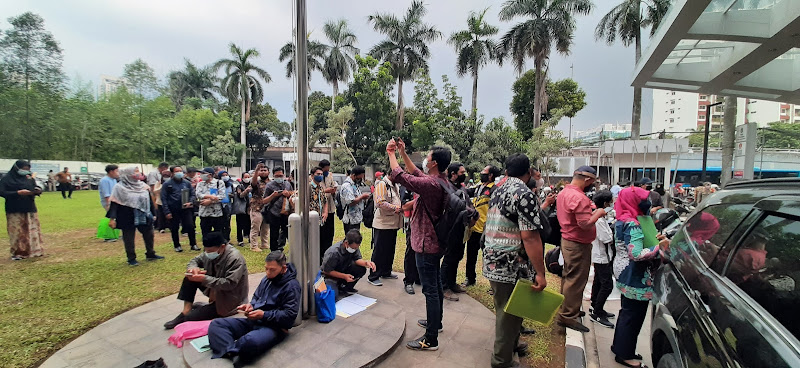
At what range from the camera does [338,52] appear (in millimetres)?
30859

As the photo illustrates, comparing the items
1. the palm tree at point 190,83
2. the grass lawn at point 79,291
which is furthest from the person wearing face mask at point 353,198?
the palm tree at point 190,83

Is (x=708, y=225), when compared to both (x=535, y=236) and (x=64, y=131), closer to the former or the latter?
(x=535, y=236)

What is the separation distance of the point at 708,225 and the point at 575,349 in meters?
1.70

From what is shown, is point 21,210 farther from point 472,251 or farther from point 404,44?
point 404,44

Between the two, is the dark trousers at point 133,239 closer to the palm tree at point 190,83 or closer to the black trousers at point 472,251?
the black trousers at point 472,251

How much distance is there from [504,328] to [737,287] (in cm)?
157

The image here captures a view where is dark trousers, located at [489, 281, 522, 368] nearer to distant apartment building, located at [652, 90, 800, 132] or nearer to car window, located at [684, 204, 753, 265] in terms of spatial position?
car window, located at [684, 204, 753, 265]

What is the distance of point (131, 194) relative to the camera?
577 centimetres

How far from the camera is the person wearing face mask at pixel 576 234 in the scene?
344cm

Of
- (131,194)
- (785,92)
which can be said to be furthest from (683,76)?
(131,194)

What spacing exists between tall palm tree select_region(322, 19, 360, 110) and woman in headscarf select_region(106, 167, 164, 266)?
2613cm

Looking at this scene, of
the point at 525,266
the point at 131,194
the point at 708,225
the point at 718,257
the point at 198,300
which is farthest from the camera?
the point at 131,194

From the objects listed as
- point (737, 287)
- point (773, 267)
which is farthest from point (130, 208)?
point (773, 267)

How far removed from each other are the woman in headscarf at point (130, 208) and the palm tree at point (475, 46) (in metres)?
23.5
